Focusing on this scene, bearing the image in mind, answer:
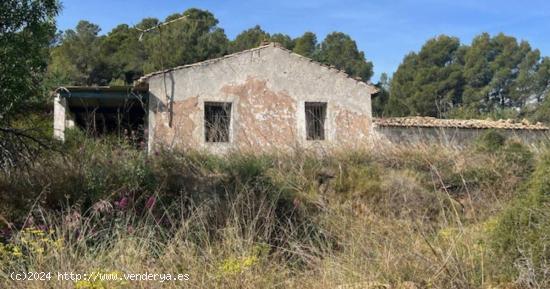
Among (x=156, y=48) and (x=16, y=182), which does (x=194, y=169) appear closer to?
(x=16, y=182)

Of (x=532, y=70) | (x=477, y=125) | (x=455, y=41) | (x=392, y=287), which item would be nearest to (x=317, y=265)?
(x=392, y=287)

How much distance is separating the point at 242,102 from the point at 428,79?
70.6ft

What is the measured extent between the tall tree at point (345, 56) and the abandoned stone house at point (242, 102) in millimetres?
17401

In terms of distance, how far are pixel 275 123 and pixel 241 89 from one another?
1.51 m

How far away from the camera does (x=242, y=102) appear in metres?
17.2

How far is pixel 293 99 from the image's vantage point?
1780cm

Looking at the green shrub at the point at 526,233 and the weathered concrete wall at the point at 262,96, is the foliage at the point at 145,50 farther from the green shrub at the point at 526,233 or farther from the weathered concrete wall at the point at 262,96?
the green shrub at the point at 526,233

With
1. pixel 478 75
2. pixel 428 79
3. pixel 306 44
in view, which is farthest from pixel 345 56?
pixel 478 75

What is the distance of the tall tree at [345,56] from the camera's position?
36.2 m

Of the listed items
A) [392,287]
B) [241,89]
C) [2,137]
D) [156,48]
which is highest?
[156,48]

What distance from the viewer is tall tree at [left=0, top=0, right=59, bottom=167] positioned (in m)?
5.94

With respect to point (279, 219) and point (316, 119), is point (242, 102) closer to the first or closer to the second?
point (316, 119)

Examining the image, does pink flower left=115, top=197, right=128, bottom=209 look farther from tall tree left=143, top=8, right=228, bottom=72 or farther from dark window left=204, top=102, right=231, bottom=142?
tall tree left=143, top=8, right=228, bottom=72

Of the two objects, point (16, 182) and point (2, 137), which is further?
point (16, 182)
